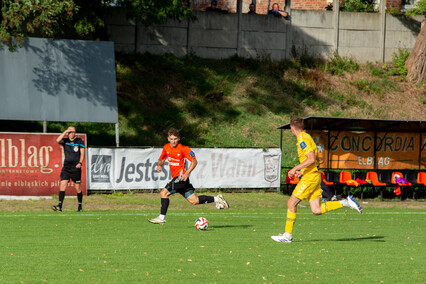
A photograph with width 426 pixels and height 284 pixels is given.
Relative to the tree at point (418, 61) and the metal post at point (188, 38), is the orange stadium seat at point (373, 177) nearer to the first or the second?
the tree at point (418, 61)

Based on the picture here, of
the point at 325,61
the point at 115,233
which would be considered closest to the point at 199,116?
the point at 325,61

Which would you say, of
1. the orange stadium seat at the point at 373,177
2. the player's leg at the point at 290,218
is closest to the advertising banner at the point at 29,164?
the orange stadium seat at the point at 373,177

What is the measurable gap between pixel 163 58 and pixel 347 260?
25.8 m

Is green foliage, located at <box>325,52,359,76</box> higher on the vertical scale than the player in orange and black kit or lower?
higher

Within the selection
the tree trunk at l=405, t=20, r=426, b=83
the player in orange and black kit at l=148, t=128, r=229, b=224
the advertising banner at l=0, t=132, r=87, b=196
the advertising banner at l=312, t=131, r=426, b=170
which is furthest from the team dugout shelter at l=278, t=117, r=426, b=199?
the tree trunk at l=405, t=20, r=426, b=83

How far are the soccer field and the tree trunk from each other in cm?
2188

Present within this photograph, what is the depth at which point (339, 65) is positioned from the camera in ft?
117

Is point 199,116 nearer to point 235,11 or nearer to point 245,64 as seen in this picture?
point 245,64

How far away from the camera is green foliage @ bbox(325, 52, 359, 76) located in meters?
35.3

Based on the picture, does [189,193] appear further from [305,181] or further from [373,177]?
[373,177]

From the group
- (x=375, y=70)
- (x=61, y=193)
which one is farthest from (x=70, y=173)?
(x=375, y=70)

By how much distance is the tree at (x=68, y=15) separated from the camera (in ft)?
76.1

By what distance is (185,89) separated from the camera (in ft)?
103

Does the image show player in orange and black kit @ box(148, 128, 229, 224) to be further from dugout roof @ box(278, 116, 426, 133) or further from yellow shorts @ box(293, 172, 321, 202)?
dugout roof @ box(278, 116, 426, 133)
